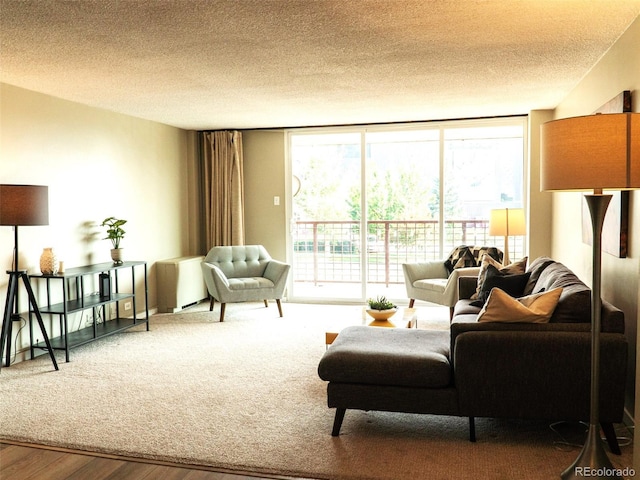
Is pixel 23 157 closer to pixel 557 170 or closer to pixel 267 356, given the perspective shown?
pixel 267 356

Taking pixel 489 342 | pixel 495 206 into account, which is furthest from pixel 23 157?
pixel 495 206

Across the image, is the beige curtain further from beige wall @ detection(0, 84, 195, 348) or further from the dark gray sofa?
the dark gray sofa

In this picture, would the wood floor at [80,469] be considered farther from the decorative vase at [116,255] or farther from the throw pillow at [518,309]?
the decorative vase at [116,255]

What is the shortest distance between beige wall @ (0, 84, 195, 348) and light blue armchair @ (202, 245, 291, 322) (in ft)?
2.72

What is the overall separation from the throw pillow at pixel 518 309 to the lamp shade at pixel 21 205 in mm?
3311

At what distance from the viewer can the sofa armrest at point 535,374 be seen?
2777mm

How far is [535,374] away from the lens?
9.39 ft

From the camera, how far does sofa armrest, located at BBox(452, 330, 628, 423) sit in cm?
278

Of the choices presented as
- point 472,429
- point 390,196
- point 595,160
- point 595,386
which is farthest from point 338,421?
point 390,196

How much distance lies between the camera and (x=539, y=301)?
302cm

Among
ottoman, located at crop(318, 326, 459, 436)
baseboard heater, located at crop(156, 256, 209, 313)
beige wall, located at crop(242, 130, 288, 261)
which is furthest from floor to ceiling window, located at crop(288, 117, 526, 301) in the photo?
ottoman, located at crop(318, 326, 459, 436)

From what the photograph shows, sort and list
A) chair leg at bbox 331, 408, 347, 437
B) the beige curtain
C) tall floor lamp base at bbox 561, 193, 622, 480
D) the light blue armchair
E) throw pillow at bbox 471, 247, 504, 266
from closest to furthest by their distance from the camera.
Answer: tall floor lamp base at bbox 561, 193, 622, 480
chair leg at bbox 331, 408, 347, 437
throw pillow at bbox 471, 247, 504, 266
the light blue armchair
the beige curtain

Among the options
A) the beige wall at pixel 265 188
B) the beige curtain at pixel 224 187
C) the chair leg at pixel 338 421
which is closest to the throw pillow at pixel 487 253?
the beige wall at pixel 265 188

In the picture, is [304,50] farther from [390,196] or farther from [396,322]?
[390,196]
